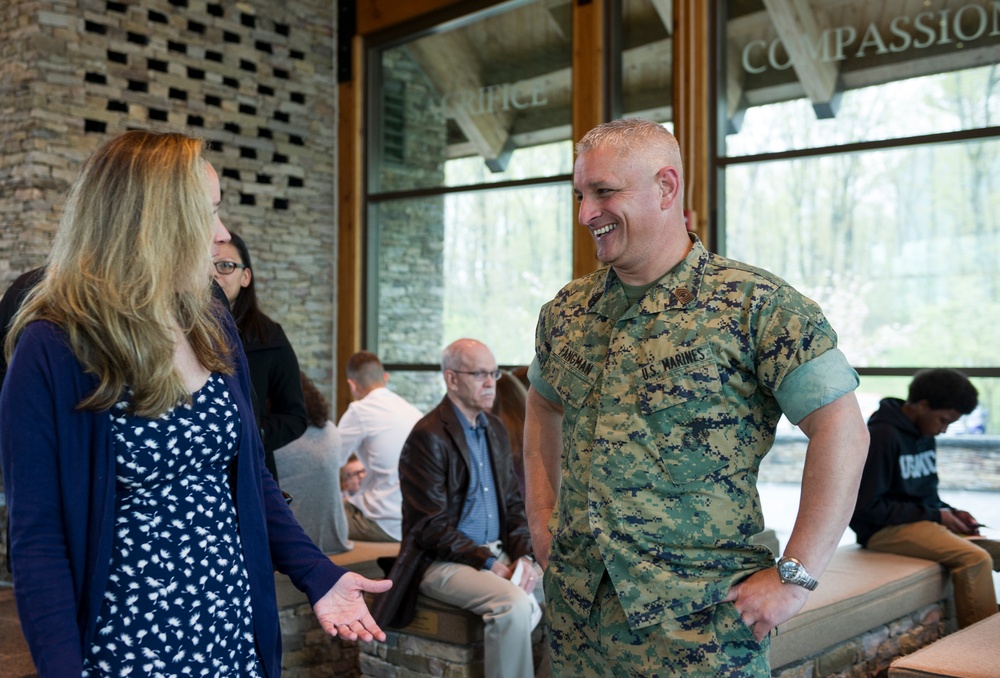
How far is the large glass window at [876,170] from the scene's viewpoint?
5.70 m

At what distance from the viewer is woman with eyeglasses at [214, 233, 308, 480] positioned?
3246 mm

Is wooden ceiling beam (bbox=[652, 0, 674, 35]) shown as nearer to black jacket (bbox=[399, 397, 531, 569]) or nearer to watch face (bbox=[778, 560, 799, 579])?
black jacket (bbox=[399, 397, 531, 569])

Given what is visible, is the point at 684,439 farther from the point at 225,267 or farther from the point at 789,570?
the point at 225,267

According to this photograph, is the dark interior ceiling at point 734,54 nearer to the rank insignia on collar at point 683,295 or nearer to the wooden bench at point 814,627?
the wooden bench at point 814,627

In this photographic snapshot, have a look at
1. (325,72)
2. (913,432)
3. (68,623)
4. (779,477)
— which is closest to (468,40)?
(325,72)

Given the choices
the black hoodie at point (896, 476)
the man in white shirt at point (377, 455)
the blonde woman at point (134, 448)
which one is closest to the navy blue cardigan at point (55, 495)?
the blonde woman at point (134, 448)

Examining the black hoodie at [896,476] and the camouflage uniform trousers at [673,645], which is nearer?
the camouflage uniform trousers at [673,645]

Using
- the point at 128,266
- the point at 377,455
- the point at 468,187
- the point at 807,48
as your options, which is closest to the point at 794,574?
the point at 128,266

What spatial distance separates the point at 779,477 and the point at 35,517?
563 cm

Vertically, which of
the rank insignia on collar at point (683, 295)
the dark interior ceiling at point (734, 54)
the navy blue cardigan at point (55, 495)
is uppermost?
the dark interior ceiling at point (734, 54)

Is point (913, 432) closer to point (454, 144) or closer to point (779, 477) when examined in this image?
point (779, 477)

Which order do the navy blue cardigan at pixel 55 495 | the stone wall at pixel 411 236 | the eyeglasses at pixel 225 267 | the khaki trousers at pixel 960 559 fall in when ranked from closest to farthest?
1. the navy blue cardigan at pixel 55 495
2. the eyeglasses at pixel 225 267
3. the khaki trousers at pixel 960 559
4. the stone wall at pixel 411 236

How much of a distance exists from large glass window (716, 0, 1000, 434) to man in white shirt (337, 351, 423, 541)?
2616 millimetres

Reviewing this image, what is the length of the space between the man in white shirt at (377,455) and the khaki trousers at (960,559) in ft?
8.01
